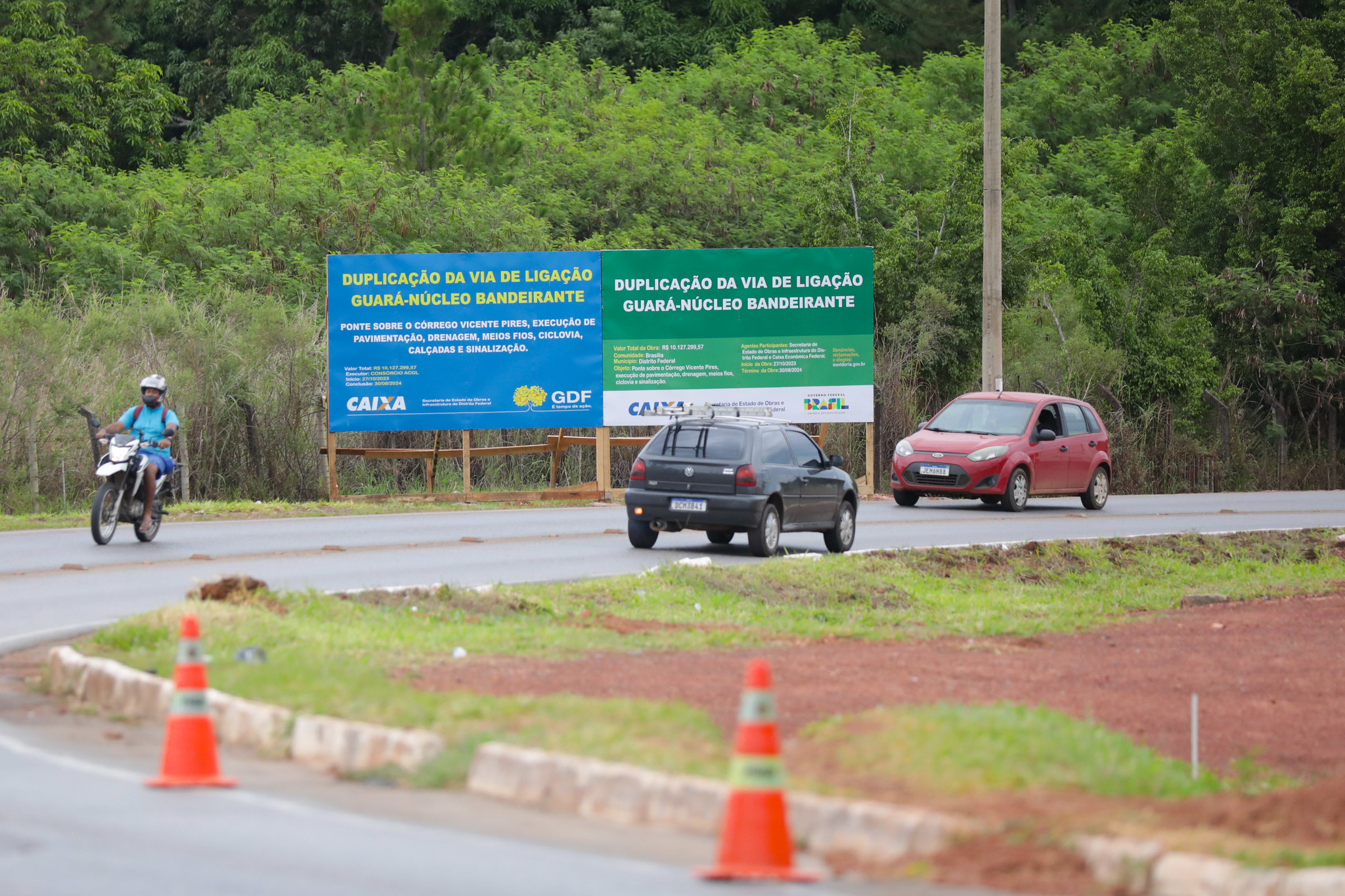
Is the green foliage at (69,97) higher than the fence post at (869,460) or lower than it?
higher

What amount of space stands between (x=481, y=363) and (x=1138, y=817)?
69.1 feet

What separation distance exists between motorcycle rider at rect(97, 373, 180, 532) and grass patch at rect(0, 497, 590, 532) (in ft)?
9.75

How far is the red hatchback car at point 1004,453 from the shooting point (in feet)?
84.5

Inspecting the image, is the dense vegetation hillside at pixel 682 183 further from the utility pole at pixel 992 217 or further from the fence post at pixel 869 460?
the utility pole at pixel 992 217

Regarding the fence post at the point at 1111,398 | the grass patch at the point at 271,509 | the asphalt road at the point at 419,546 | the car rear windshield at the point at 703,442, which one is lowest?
the asphalt road at the point at 419,546

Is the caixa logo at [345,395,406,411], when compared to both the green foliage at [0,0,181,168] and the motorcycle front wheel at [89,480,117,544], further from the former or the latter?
the green foliage at [0,0,181,168]

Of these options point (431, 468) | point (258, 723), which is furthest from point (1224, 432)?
point (258, 723)

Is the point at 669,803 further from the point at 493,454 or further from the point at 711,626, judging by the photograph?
the point at 493,454

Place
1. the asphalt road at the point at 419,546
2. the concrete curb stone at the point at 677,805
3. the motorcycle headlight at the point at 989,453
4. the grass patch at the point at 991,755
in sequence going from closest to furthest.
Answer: the concrete curb stone at the point at 677,805 → the grass patch at the point at 991,755 → the asphalt road at the point at 419,546 → the motorcycle headlight at the point at 989,453

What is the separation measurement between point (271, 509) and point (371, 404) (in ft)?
11.0

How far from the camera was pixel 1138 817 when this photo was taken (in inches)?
263

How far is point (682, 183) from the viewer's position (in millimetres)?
47250

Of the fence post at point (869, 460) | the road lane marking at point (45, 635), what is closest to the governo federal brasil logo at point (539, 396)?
the fence post at point (869, 460)

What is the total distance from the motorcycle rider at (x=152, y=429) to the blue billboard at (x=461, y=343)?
763 centimetres
